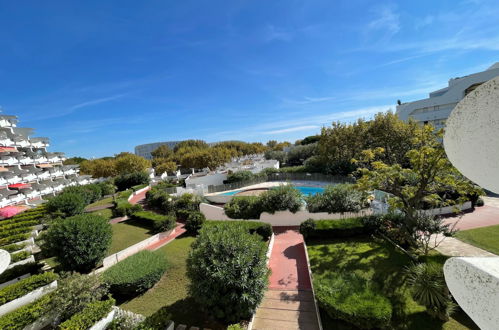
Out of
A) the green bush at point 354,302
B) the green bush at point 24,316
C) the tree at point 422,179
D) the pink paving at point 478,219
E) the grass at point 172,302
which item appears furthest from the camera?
the pink paving at point 478,219

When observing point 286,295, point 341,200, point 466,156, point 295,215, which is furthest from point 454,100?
point 466,156

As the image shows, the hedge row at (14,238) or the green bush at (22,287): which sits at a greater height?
the hedge row at (14,238)

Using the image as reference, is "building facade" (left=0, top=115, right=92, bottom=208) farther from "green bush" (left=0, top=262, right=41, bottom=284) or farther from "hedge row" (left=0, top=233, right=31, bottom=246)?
"green bush" (left=0, top=262, right=41, bottom=284)

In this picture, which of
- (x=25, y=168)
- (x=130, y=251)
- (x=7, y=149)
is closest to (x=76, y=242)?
(x=130, y=251)

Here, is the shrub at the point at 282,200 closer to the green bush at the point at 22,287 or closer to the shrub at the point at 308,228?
the shrub at the point at 308,228

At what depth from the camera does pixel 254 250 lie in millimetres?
8414

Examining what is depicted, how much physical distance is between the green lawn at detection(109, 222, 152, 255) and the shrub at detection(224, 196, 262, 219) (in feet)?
24.1

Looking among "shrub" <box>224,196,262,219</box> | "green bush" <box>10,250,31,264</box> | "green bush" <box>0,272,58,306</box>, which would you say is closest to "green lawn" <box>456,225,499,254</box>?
"shrub" <box>224,196,262,219</box>

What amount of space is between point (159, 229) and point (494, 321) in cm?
1982

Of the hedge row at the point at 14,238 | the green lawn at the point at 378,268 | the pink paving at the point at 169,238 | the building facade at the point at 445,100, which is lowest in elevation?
the green lawn at the point at 378,268

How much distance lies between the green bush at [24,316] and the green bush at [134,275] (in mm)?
2432

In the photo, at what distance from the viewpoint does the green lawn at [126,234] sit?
1694 centimetres

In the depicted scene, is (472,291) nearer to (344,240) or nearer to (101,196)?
(344,240)

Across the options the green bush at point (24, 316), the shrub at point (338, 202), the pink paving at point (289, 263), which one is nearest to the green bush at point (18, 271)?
the green bush at point (24, 316)
